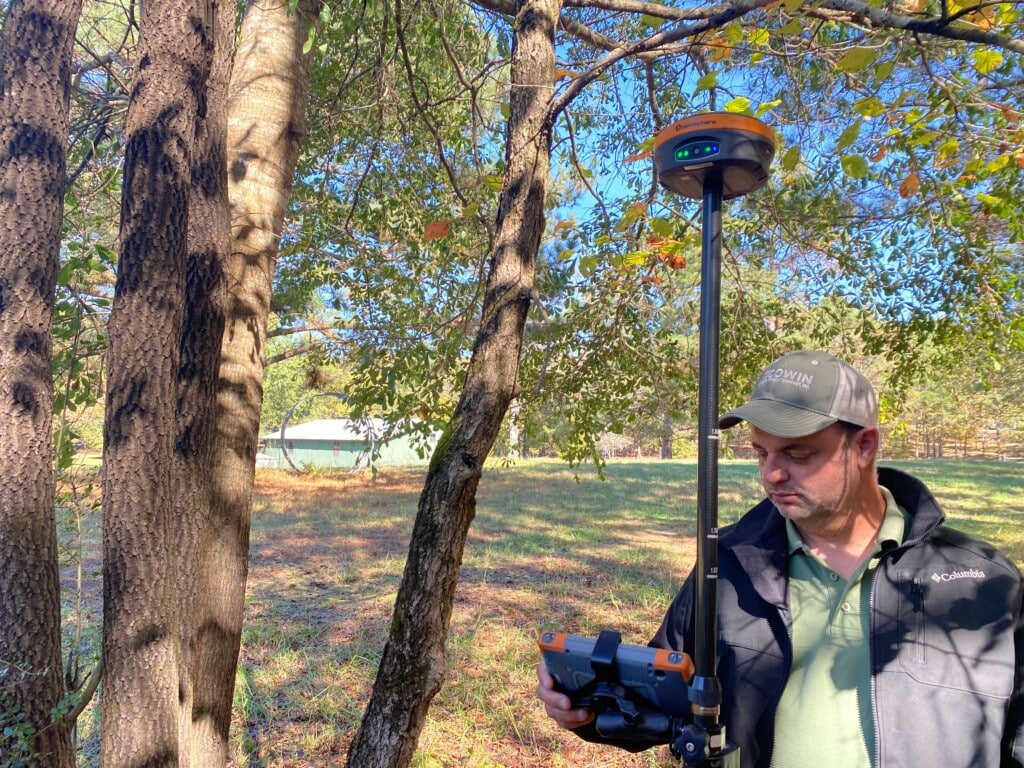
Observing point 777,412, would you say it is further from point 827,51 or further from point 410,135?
point 410,135

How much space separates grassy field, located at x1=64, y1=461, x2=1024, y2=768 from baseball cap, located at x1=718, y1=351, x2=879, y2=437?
1566 mm

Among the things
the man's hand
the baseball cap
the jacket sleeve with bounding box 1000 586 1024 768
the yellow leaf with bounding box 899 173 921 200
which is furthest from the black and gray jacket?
the yellow leaf with bounding box 899 173 921 200

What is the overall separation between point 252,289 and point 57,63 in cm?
106

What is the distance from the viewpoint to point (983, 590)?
144 cm

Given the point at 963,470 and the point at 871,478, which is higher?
the point at 871,478

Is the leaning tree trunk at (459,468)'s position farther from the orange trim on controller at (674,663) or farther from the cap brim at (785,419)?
the orange trim on controller at (674,663)

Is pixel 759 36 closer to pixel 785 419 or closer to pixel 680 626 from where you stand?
pixel 785 419

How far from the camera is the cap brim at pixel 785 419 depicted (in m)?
1.56

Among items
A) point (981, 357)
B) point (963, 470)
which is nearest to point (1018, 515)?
point (981, 357)

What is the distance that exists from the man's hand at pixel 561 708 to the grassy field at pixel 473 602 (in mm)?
1297

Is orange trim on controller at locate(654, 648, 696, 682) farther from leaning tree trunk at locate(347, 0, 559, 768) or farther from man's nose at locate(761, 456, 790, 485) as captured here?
leaning tree trunk at locate(347, 0, 559, 768)

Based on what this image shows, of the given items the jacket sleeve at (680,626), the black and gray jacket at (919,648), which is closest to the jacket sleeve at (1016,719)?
the black and gray jacket at (919,648)

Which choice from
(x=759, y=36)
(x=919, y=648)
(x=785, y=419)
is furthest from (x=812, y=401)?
(x=759, y=36)

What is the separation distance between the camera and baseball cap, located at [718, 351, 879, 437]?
157 cm
